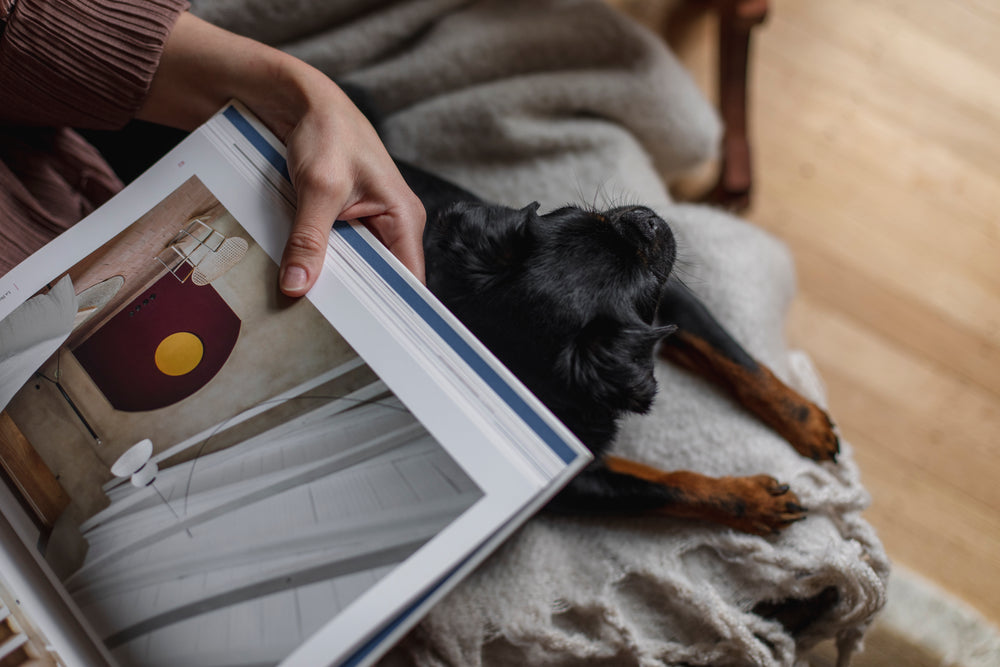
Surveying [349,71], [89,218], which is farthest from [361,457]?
[349,71]

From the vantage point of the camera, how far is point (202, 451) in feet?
2.27

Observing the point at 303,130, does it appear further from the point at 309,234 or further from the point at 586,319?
the point at 586,319

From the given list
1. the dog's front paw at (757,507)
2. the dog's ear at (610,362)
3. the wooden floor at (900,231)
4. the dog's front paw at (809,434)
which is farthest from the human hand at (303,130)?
the wooden floor at (900,231)

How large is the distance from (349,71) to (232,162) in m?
0.63

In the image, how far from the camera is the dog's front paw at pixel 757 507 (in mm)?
954

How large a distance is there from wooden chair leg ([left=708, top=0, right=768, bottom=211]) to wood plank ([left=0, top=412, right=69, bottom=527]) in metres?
1.43

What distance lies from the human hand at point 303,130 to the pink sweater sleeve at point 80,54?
1.2 inches

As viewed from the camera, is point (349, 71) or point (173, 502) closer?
point (173, 502)

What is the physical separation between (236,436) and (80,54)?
1.83 feet

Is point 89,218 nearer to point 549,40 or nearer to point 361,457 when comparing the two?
point 361,457

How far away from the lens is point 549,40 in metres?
1.32

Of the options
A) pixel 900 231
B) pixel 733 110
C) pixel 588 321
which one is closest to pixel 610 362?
pixel 588 321

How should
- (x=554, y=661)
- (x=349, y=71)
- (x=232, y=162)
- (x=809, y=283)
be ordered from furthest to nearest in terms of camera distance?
1. (x=809, y=283)
2. (x=349, y=71)
3. (x=554, y=661)
4. (x=232, y=162)

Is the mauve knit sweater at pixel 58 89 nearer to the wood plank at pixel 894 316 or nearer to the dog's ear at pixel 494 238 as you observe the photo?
the dog's ear at pixel 494 238
